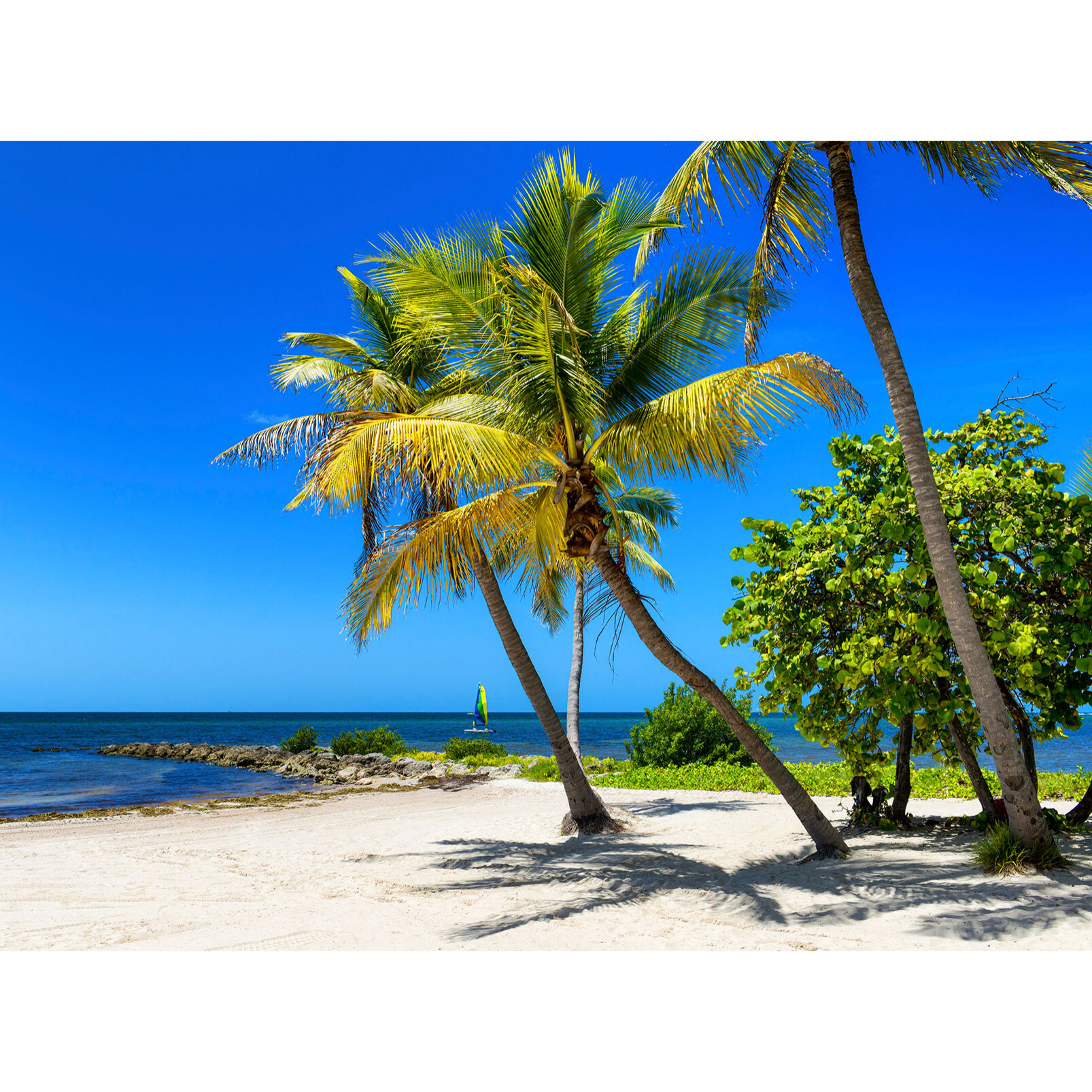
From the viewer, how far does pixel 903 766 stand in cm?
786

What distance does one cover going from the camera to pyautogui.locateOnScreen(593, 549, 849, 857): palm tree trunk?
22.9ft

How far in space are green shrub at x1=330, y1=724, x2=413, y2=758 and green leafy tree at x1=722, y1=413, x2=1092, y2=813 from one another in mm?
21368

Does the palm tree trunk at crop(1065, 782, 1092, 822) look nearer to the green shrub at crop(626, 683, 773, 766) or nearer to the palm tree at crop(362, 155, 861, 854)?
the palm tree at crop(362, 155, 861, 854)

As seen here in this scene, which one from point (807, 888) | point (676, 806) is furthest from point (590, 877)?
point (676, 806)

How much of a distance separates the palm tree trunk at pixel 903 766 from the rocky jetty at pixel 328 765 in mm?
12331

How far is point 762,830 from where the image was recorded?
9305 millimetres

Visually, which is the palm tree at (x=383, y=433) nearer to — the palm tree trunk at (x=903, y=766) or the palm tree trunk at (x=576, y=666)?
the palm tree trunk at (x=903, y=766)

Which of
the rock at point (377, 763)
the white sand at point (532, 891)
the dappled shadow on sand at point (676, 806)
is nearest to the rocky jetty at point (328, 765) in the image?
the rock at point (377, 763)

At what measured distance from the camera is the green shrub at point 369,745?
26.6 metres

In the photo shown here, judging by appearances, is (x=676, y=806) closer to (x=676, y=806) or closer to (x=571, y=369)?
(x=676, y=806)
